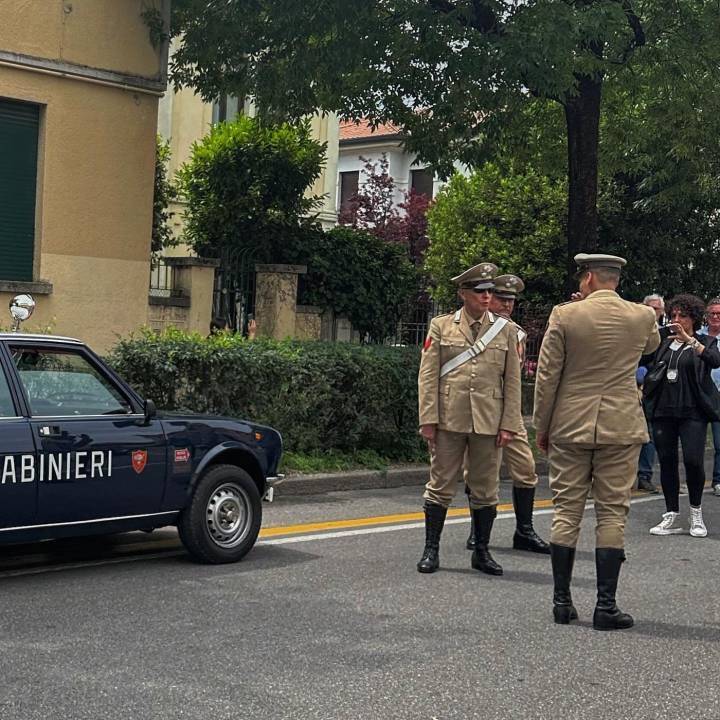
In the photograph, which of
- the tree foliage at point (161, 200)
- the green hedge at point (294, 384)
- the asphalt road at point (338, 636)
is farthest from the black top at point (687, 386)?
the tree foliage at point (161, 200)

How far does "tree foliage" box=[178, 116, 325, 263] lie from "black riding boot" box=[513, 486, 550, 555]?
11.4 metres

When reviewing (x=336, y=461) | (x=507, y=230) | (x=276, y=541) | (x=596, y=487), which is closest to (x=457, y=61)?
(x=336, y=461)

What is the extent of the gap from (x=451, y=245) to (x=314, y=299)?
6.27 meters

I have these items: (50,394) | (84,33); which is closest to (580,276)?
(50,394)

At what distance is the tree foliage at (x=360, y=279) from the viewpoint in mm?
19172

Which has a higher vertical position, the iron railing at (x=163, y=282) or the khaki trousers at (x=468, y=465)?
the iron railing at (x=163, y=282)

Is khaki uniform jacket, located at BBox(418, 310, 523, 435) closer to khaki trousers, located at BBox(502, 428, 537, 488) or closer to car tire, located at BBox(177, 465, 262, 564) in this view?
khaki trousers, located at BBox(502, 428, 537, 488)

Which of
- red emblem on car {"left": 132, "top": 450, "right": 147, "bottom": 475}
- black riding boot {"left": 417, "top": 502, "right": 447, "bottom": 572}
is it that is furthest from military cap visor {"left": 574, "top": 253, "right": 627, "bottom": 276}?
red emblem on car {"left": 132, "top": 450, "right": 147, "bottom": 475}

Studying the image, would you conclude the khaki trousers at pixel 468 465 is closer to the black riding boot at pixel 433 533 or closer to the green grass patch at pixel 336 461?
the black riding boot at pixel 433 533

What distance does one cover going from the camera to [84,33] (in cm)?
1336

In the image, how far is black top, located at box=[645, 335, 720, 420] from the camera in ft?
29.7

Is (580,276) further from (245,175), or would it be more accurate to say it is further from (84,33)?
(245,175)

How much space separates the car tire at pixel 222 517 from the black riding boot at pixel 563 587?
2.16 m

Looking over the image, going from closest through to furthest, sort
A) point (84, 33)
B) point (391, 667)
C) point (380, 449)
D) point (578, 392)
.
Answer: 1. point (391, 667)
2. point (578, 392)
3. point (380, 449)
4. point (84, 33)
